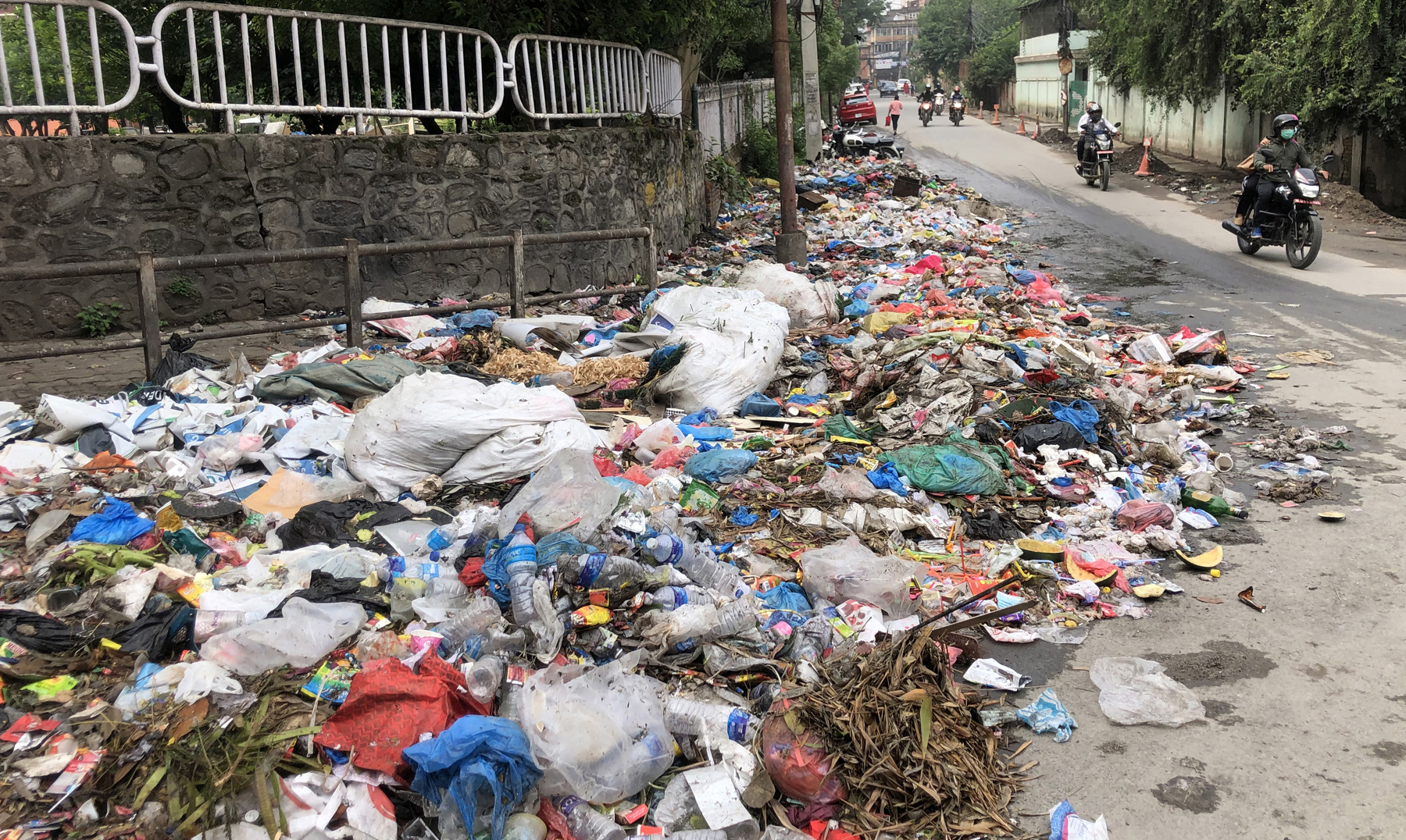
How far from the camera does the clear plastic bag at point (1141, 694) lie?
3234 millimetres

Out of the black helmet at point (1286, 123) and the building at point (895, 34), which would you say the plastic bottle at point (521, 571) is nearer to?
the black helmet at point (1286, 123)

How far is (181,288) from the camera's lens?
7164 millimetres

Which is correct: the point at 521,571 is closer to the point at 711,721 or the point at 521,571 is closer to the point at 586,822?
the point at 711,721

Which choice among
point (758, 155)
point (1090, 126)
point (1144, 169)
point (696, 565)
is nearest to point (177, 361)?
point (696, 565)

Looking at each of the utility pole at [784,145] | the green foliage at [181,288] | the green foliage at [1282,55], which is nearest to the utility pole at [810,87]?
the green foliage at [1282,55]

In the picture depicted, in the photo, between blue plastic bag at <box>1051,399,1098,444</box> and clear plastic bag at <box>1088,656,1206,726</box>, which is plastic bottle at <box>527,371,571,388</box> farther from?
clear plastic bag at <box>1088,656,1206,726</box>

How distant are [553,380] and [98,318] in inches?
128

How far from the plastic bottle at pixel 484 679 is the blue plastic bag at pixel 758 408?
3210 millimetres

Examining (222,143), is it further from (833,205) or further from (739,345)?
(833,205)

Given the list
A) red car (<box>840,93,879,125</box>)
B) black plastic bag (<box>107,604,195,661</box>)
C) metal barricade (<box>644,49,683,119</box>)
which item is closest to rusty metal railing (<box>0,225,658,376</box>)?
black plastic bag (<box>107,604,195,661</box>)

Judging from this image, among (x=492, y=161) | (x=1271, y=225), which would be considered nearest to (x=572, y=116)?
(x=492, y=161)

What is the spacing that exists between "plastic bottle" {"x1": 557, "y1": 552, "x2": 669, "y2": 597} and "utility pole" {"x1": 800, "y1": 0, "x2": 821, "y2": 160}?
19550 mm

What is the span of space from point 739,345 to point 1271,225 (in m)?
7.72

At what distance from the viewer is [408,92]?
26.5 feet
